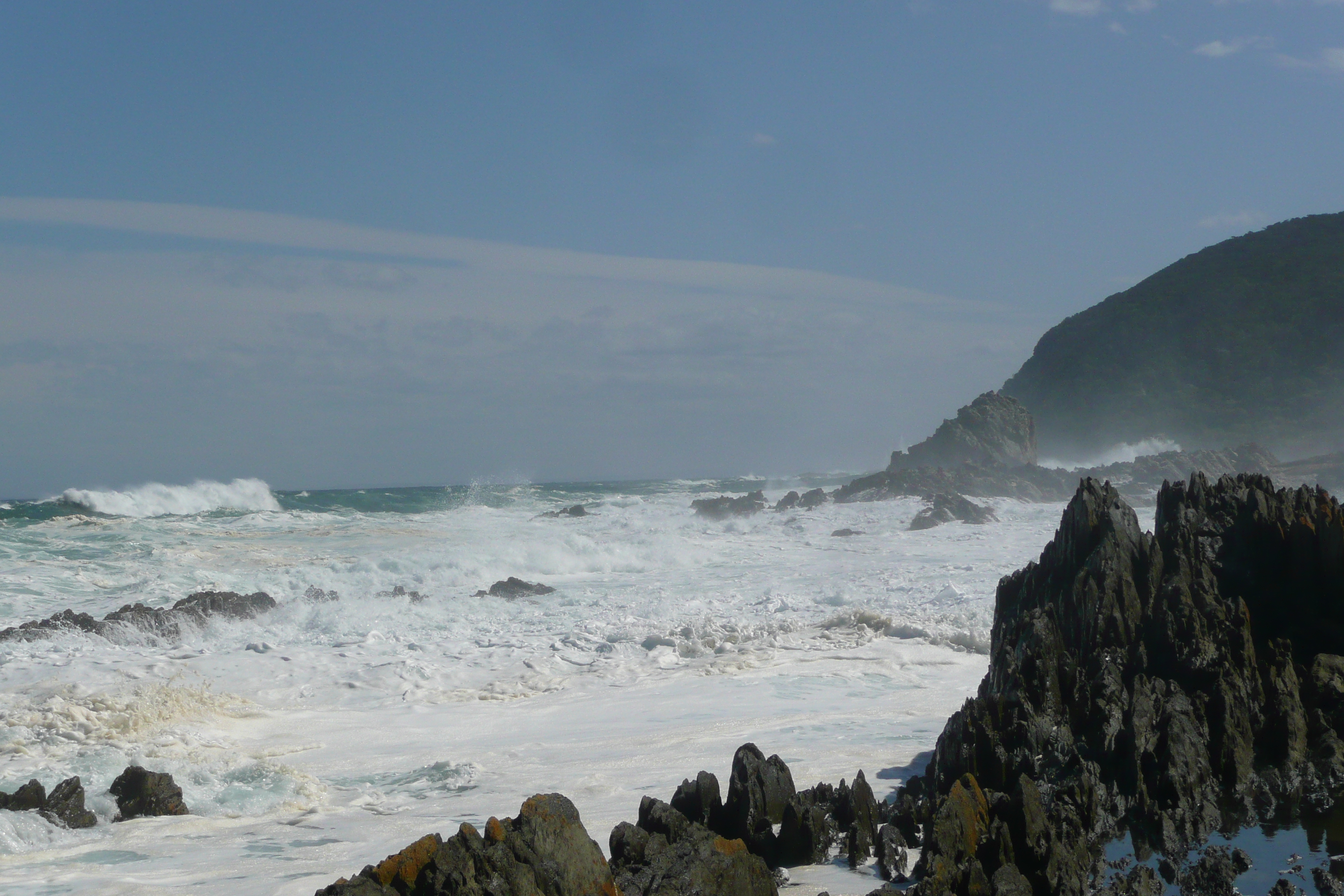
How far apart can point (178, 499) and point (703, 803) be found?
141ft

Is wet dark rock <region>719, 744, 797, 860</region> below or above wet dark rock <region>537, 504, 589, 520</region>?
below

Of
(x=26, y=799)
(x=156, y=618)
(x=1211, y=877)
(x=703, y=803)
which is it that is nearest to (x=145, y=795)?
(x=26, y=799)

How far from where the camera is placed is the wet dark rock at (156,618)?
12.6 m

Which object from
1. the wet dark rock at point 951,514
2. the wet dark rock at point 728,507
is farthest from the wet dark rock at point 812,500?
the wet dark rock at point 951,514

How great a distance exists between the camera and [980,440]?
53844 mm

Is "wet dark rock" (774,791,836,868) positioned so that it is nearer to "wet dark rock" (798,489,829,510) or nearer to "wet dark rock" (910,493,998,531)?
"wet dark rock" (910,493,998,531)

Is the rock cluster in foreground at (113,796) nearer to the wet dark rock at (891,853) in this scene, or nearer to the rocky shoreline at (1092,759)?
the rocky shoreline at (1092,759)

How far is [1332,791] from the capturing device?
4.83m

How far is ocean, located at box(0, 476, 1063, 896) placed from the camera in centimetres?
609

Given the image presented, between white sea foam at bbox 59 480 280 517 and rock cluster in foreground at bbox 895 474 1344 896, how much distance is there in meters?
38.9

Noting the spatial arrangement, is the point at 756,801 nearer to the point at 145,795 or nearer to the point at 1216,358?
the point at 145,795

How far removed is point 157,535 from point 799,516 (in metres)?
19.7

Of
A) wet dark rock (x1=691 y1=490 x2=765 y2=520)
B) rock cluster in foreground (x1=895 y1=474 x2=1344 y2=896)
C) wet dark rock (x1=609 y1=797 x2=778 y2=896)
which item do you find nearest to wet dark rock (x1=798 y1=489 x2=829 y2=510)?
wet dark rock (x1=691 y1=490 x2=765 y2=520)

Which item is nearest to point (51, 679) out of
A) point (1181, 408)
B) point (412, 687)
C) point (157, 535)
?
point (412, 687)
